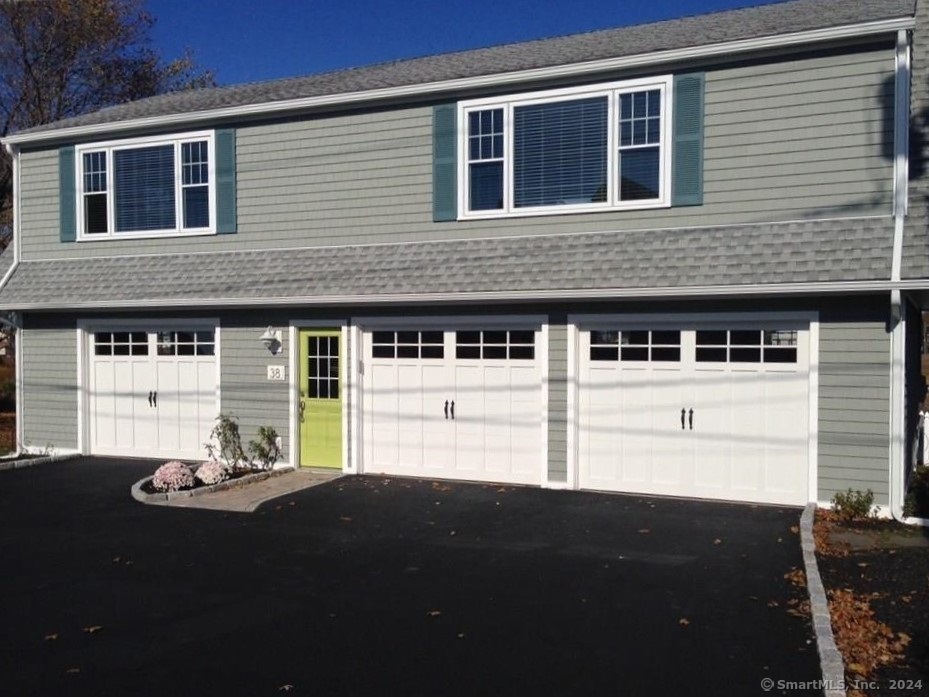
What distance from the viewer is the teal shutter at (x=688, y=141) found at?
11.4m

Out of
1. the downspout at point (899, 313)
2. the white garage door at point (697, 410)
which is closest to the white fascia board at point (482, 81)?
the downspout at point (899, 313)

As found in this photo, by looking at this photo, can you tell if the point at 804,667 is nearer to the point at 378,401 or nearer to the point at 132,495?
the point at 378,401

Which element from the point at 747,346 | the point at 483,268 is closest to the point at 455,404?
the point at 483,268

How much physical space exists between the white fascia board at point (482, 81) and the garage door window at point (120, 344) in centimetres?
333

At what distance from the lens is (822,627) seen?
250 inches

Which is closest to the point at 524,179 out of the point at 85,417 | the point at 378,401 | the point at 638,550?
the point at 378,401

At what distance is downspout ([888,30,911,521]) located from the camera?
10070 millimetres

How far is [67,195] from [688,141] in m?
10.3

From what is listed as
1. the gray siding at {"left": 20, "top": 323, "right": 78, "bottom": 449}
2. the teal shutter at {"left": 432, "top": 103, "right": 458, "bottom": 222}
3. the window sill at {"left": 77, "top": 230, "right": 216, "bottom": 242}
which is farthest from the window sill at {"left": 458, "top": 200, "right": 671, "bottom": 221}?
the gray siding at {"left": 20, "top": 323, "right": 78, "bottom": 449}

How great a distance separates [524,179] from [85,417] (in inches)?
341

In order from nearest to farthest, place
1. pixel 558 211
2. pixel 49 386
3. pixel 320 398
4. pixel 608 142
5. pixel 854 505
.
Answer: pixel 854 505 < pixel 608 142 < pixel 558 211 < pixel 320 398 < pixel 49 386

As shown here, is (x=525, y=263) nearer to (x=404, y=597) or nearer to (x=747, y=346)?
(x=747, y=346)

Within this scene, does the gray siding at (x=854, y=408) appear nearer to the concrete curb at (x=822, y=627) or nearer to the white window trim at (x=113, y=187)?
the concrete curb at (x=822, y=627)

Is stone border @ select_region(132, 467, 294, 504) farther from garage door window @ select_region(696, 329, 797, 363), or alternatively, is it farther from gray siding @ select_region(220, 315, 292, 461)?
garage door window @ select_region(696, 329, 797, 363)
